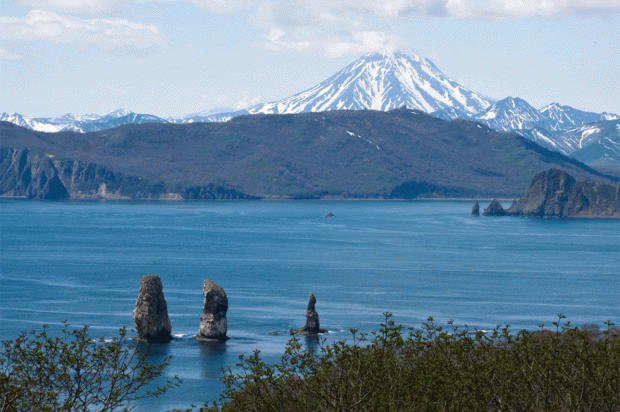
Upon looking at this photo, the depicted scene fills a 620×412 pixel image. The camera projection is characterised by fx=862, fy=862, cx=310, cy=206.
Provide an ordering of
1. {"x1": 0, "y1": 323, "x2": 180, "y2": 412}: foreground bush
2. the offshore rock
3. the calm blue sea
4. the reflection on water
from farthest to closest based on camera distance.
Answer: the calm blue sea < the offshore rock < the reflection on water < {"x1": 0, "y1": 323, "x2": 180, "y2": 412}: foreground bush

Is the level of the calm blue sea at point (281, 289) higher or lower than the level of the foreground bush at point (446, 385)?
lower

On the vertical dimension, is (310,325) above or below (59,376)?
below

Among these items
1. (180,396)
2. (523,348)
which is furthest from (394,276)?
(523,348)

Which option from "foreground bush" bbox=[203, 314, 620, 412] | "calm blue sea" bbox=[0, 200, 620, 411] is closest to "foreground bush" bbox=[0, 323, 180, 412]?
"foreground bush" bbox=[203, 314, 620, 412]

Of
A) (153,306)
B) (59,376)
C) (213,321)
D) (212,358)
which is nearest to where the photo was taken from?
(59,376)

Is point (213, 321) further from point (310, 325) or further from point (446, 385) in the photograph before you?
point (446, 385)

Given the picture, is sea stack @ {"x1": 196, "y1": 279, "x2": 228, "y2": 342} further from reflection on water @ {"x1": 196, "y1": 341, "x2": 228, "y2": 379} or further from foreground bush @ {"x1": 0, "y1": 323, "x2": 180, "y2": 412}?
foreground bush @ {"x1": 0, "y1": 323, "x2": 180, "y2": 412}

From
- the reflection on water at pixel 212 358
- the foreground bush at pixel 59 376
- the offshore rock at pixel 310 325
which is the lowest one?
the reflection on water at pixel 212 358

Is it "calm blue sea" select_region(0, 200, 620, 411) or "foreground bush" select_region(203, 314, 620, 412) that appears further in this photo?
"calm blue sea" select_region(0, 200, 620, 411)

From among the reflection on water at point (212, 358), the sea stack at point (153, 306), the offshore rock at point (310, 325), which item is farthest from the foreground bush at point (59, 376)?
the offshore rock at point (310, 325)

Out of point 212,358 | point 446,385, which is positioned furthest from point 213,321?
point 446,385

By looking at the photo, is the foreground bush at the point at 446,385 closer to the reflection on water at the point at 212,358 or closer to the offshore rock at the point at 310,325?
the reflection on water at the point at 212,358
